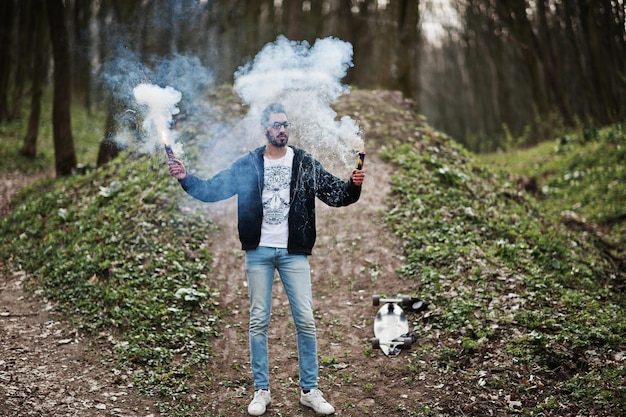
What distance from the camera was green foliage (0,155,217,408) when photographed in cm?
578

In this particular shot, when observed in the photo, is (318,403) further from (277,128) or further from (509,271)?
(509,271)

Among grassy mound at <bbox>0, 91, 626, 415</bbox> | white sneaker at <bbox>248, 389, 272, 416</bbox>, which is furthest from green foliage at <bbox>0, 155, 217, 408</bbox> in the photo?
white sneaker at <bbox>248, 389, 272, 416</bbox>

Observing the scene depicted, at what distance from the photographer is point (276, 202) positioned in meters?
4.54

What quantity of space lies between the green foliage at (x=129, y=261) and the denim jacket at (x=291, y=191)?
1.77 m

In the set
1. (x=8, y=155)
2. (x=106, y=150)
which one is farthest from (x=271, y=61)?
(x=8, y=155)

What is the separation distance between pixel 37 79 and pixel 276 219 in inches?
508

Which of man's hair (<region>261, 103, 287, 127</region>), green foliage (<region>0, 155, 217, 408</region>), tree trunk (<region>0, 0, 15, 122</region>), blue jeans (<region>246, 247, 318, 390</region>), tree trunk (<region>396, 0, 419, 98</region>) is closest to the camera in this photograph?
blue jeans (<region>246, 247, 318, 390</region>)

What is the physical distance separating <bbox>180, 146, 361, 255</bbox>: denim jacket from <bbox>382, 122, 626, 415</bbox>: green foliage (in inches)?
78.9

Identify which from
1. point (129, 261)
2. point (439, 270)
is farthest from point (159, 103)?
point (439, 270)

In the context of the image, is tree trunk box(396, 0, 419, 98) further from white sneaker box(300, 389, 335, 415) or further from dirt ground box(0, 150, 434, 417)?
white sneaker box(300, 389, 335, 415)

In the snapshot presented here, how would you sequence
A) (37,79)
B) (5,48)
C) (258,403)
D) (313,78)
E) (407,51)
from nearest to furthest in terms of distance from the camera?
(258,403) → (313,78) → (407,51) → (37,79) → (5,48)

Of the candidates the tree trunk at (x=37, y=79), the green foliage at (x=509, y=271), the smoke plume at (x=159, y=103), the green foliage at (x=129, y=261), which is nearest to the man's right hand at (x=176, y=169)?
the smoke plume at (x=159, y=103)

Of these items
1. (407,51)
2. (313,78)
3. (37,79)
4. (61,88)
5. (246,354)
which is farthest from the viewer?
(37,79)

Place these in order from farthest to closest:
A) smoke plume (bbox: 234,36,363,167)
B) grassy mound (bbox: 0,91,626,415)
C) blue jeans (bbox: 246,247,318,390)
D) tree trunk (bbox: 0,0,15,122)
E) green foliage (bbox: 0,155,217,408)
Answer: tree trunk (bbox: 0,0,15,122) < green foliage (bbox: 0,155,217,408) < smoke plume (bbox: 234,36,363,167) < grassy mound (bbox: 0,91,626,415) < blue jeans (bbox: 246,247,318,390)
